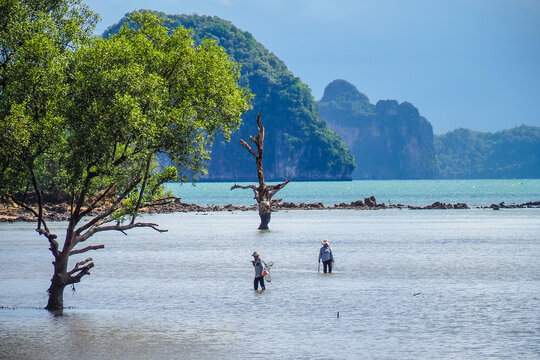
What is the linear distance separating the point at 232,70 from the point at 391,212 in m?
85.1

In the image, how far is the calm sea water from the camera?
2394 cm

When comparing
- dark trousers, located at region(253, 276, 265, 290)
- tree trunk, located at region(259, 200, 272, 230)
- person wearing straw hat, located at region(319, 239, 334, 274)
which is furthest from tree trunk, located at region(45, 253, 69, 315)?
tree trunk, located at region(259, 200, 272, 230)

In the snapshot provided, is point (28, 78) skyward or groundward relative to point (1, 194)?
skyward

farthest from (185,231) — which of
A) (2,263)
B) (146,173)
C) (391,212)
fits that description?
(146,173)

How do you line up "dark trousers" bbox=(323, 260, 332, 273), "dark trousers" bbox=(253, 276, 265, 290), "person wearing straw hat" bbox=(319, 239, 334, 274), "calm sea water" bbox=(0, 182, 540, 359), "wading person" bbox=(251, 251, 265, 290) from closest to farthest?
"calm sea water" bbox=(0, 182, 540, 359)
"wading person" bbox=(251, 251, 265, 290)
"dark trousers" bbox=(253, 276, 265, 290)
"person wearing straw hat" bbox=(319, 239, 334, 274)
"dark trousers" bbox=(323, 260, 332, 273)

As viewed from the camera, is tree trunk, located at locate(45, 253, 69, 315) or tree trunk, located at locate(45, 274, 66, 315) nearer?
tree trunk, located at locate(45, 253, 69, 315)

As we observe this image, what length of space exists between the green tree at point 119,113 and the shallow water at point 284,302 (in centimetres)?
405

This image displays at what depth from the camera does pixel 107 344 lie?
24812 millimetres

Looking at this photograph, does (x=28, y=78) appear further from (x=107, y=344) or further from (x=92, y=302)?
(x=92, y=302)

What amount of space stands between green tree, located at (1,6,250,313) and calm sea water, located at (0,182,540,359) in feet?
12.2

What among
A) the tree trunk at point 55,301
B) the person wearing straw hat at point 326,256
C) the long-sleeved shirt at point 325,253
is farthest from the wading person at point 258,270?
the tree trunk at point 55,301

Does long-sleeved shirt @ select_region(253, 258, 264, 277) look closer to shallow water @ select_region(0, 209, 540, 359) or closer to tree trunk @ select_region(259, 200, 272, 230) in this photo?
shallow water @ select_region(0, 209, 540, 359)

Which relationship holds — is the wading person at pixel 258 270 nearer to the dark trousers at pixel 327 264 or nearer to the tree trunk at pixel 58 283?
the dark trousers at pixel 327 264

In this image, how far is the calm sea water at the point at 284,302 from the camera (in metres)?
23.9
